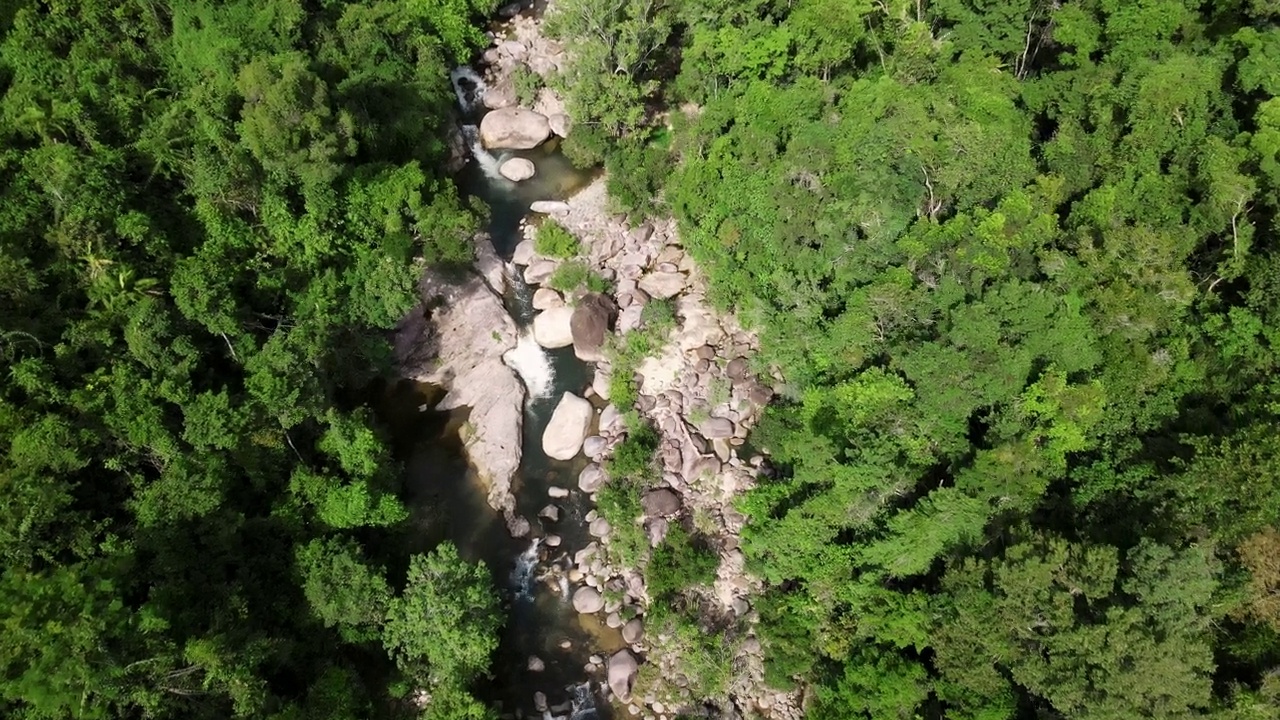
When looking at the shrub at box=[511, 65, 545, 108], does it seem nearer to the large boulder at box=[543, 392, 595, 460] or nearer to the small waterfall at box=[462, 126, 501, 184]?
the small waterfall at box=[462, 126, 501, 184]

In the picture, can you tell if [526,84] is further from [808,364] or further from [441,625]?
[441,625]

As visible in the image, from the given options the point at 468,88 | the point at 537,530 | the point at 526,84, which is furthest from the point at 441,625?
the point at 468,88

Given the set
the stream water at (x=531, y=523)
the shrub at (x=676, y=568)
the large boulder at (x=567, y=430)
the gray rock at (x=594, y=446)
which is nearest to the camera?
the stream water at (x=531, y=523)

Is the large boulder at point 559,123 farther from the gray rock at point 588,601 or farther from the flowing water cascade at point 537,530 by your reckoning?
the gray rock at point 588,601

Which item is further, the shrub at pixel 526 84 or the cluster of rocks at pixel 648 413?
the shrub at pixel 526 84

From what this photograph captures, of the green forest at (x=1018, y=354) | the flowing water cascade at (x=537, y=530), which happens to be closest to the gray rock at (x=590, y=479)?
the flowing water cascade at (x=537, y=530)

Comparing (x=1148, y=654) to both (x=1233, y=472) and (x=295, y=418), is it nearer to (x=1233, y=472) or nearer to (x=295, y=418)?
(x=1233, y=472)

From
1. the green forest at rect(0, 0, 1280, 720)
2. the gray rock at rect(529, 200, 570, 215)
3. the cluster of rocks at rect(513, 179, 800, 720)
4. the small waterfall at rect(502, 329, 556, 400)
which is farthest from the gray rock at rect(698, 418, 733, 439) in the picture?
the gray rock at rect(529, 200, 570, 215)
